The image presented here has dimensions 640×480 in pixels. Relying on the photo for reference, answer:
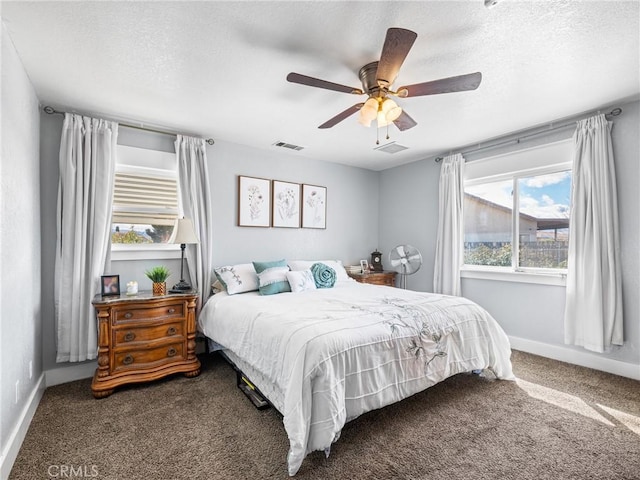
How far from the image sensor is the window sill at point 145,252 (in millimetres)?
3051

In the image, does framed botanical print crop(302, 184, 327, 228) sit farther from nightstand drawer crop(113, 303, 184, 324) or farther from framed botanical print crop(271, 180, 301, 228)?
nightstand drawer crop(113, 303, 184, 324)

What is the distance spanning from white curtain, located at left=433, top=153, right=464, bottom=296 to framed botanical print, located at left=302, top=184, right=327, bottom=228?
1670 mm

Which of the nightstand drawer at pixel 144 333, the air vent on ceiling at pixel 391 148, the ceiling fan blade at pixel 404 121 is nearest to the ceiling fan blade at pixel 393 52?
the ceiling fan blade at pixel 404 121

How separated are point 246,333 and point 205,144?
2.36m

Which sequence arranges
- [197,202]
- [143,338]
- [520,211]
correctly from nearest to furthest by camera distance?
[143,338] → [197,202] → [520,211]

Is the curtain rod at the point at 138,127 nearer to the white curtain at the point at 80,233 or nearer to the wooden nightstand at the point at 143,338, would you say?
the white curtain at the point at 80,233

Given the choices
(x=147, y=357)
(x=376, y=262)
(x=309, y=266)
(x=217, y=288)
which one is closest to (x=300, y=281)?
(x=309, y=266)

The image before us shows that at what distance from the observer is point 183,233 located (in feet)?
10.1

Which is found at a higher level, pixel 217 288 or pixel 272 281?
pixel 272 281

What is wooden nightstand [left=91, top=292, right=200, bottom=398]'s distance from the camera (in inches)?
98.5

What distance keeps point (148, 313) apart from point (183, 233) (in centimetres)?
82

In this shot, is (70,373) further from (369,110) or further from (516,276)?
(516,276)

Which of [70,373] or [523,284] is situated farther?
[523,284]

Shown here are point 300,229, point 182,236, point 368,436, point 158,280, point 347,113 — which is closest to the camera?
point 368,436
